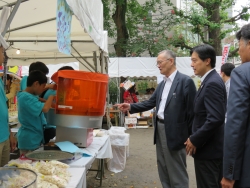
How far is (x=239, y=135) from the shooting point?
195 cm

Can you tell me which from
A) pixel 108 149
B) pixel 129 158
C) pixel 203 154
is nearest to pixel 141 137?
pixel 129 158

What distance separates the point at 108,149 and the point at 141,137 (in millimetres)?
6469

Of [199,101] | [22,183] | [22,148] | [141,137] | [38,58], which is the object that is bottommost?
[141,137]

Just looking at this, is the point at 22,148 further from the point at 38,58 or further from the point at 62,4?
the point at 38,58

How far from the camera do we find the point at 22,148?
133 inches

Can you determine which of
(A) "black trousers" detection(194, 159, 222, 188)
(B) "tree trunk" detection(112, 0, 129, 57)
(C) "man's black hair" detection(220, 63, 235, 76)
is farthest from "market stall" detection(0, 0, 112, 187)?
(B) "tree trunk" detection(112, 0, 129, 57)

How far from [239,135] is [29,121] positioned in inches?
90.0

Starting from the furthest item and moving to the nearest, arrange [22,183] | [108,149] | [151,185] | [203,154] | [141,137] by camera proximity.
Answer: [141,137], [151,185], [108,149], [203,154], [22,183]

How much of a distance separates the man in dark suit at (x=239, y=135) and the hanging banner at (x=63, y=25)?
142cm

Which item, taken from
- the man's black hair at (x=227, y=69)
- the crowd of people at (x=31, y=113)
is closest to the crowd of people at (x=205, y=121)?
the crowd of people at (x=31, y=113)

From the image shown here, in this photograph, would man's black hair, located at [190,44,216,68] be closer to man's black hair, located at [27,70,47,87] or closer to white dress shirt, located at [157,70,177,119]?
white dress shirt, located at [157,70,177,119]

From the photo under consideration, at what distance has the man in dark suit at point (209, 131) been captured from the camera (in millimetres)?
2814

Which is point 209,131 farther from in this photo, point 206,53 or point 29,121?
point 29,121

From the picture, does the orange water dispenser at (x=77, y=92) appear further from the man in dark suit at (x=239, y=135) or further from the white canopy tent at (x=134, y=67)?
the white canopy tent at (x=134, y=67)
